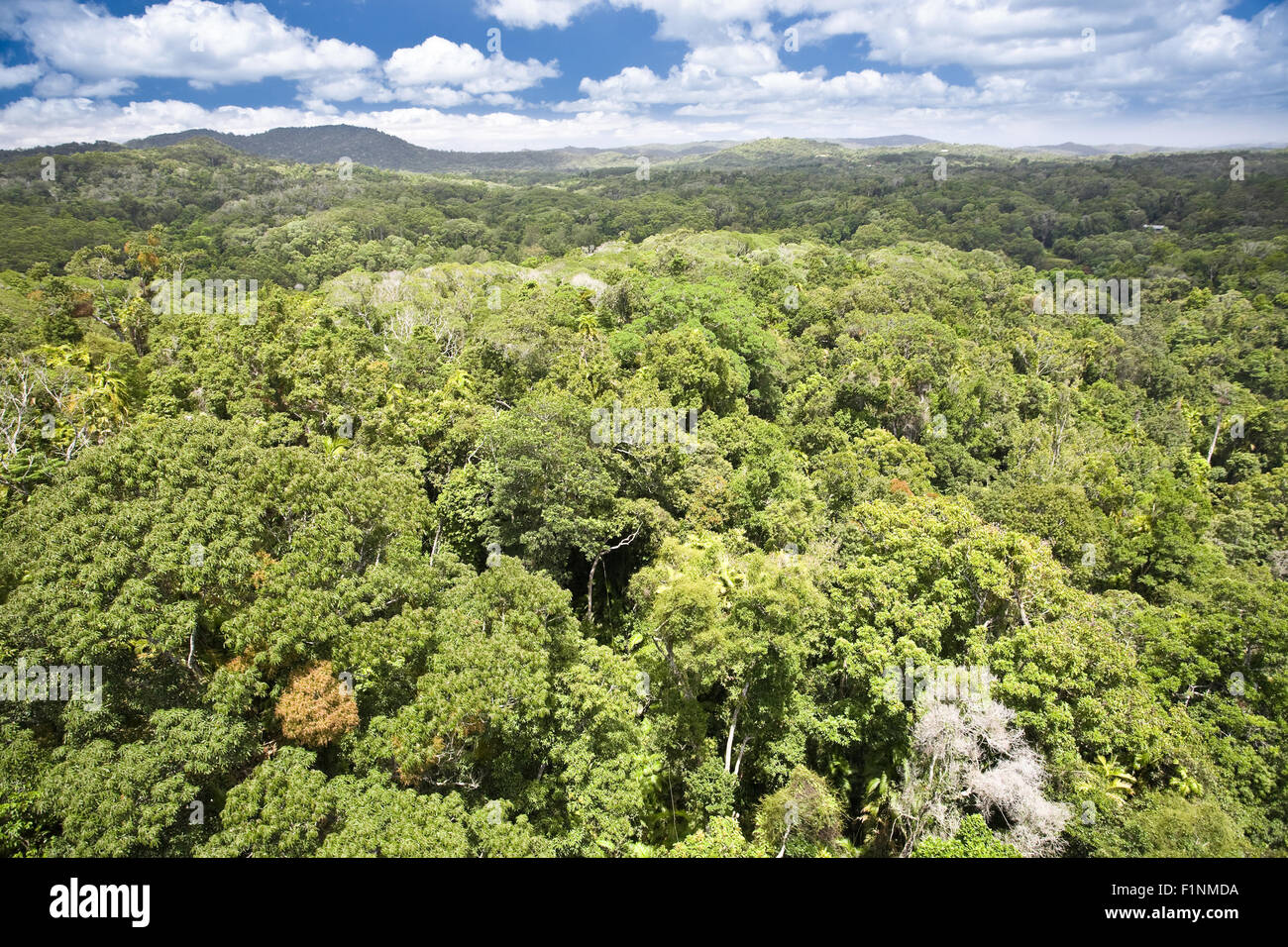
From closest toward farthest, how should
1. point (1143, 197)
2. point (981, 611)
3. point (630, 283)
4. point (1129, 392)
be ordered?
point (981, 611)
point (630, 283)
point (1129, 392)
point (1143, 197)

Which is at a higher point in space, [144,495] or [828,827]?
[144,495]

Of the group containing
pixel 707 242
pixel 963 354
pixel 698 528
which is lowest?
pixel 698 528

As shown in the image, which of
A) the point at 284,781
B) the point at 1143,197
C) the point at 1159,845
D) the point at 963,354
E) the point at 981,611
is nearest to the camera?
the point at 284,781
